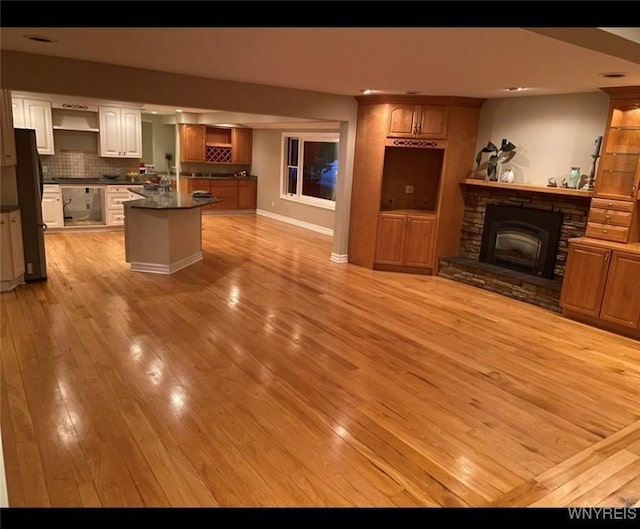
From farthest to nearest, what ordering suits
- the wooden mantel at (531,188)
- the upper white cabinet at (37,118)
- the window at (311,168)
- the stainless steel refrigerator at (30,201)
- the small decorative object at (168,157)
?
1. the small decorative object at (168,157)
2. the window at (311,168)
3. the upper white cabinet at (37,118)
4. the wooden mantel at (531,188)
5. the stainless steel refrigerator at (30,201)

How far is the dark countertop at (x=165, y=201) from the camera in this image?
19.1ft

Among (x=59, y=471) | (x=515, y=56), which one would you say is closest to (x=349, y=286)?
(x=515, y=56)

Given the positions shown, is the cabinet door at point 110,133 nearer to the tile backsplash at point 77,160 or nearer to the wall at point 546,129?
the tile backsplash at point 77,160

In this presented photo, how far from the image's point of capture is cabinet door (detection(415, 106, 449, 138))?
247 inches

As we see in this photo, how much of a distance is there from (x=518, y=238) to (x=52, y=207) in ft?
24.8

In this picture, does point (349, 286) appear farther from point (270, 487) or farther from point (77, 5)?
point (77, 5)

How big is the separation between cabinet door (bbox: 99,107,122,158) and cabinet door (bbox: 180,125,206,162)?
2296 mm

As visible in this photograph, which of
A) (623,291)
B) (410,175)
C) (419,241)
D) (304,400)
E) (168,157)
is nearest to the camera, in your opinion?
(304,400)

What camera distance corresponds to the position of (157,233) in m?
5.95

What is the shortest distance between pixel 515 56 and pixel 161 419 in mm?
3596

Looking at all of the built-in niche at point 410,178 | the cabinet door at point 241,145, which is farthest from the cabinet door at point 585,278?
the cabinet door at point 241,145

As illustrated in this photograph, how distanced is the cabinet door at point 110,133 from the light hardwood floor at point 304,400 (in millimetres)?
3879

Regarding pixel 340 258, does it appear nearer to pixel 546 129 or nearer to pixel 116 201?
pixel 546 129

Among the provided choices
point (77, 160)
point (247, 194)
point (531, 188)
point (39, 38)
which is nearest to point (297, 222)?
point (247, 194)
